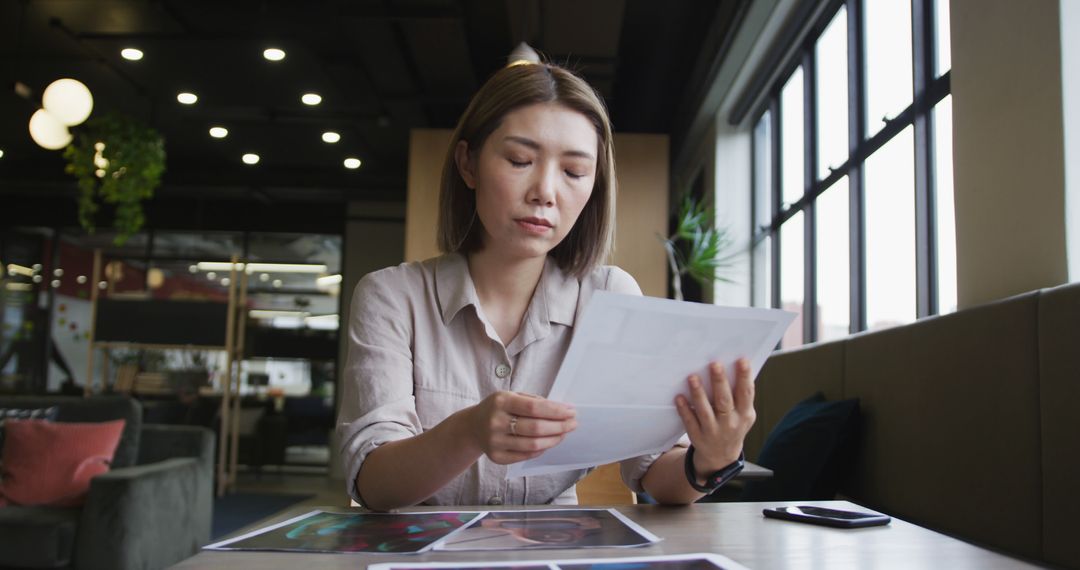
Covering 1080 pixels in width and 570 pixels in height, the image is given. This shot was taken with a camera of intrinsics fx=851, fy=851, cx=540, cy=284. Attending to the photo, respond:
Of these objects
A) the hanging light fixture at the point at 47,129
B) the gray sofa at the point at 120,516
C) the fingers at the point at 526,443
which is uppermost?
the hanging light fixture at the point at 47,129

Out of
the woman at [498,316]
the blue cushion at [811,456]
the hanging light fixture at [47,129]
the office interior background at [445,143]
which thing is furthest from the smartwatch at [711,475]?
the hanging light fixture at [47,129]

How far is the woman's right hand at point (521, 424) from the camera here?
88 cm

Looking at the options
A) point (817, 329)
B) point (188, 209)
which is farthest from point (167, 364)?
point (817, 329)

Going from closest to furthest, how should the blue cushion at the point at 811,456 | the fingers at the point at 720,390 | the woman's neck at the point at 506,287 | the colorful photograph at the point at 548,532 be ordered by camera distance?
the colorful photograph at the point at 548,532
the fingers at the point at 720,390
the woman's neck at the point at 506,287
the blue cushion at the point at 811,456

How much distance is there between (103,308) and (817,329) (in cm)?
616

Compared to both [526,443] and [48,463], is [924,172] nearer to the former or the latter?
[526,443]

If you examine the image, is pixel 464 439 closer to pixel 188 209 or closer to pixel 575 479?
pixel 575 479

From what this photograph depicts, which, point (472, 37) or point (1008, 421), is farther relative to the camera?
point (472, 37)

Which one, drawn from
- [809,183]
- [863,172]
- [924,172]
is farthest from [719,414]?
[809,183]

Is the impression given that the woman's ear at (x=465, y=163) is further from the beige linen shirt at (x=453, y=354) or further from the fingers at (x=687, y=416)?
the fingers at (x=687, y=416)

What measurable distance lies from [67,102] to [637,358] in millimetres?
4918

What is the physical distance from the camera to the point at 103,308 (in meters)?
7.58

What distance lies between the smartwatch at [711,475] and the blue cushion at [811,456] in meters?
1.64

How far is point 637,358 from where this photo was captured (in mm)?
908
